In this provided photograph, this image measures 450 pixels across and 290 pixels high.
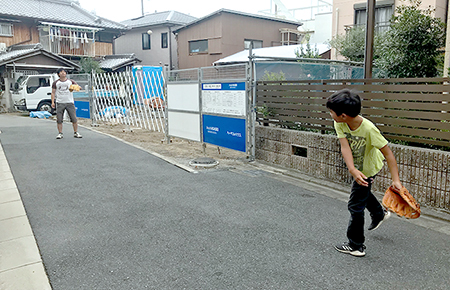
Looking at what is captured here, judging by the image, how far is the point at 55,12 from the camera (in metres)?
28.2

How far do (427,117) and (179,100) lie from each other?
549 centimetres

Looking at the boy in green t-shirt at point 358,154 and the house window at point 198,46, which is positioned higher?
the house window at point 198,46

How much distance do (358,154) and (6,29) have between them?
27.8 metres

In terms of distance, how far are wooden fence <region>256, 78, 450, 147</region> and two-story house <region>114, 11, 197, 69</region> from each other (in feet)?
80.2

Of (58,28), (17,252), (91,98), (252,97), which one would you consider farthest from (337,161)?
(58,28)

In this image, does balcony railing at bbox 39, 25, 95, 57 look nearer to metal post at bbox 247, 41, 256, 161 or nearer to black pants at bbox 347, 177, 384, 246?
metal post at bbox 247, 41, 256, 161

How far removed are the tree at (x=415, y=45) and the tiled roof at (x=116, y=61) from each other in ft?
66.3

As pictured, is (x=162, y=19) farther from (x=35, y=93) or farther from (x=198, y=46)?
(x=35, y=93)

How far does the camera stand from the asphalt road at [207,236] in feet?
10.2

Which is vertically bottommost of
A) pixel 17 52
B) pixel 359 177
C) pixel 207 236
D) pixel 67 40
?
pixel 207 236

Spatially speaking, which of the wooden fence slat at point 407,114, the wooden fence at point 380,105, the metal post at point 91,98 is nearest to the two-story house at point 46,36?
the metal post at point 91,98

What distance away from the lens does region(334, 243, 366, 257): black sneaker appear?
3.47 meters

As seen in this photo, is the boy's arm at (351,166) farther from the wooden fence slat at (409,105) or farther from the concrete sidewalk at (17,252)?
the concrete sidewalk at (17,252)

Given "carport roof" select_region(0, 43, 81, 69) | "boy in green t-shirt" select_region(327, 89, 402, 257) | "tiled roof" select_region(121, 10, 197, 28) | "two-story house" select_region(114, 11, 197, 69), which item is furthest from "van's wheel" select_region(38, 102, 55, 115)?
"boy in green t-shirt" select_region(327, 89, 402, 257)
